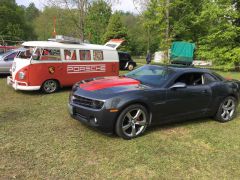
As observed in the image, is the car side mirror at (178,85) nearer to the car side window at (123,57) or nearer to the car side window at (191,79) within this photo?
the car side window at (191,79)

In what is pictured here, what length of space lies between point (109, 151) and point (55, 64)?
6051 millimetres

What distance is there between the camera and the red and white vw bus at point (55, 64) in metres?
9.45

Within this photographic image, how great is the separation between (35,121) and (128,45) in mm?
38045

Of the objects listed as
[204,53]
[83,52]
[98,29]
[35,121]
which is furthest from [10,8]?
[35,121]

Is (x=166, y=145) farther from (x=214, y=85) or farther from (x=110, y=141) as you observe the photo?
(x=214, y=85)

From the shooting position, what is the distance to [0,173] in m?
3.93

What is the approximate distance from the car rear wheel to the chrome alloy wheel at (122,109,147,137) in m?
2.51

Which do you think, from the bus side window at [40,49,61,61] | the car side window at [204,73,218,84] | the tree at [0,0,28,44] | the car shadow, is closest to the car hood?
the car shadow

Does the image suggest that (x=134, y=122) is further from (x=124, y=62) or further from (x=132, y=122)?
(x=124, y=62)

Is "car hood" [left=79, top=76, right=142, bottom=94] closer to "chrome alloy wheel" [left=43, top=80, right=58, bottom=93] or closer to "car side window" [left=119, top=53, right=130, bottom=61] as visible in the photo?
"chrome alloy wheel" [left=43, top=80, right=58, bottom=93]

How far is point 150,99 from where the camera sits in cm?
555

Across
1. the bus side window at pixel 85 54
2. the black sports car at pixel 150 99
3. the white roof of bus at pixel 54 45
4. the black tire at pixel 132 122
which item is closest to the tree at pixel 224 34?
the white roof of bus at pixel 54 45

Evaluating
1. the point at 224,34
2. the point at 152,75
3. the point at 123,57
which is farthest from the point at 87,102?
the point at 224,34

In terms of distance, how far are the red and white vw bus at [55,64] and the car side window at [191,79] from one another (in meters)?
5.43
